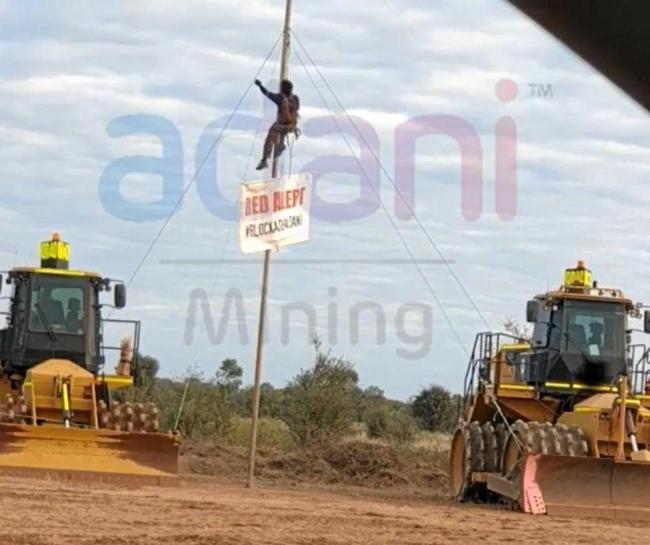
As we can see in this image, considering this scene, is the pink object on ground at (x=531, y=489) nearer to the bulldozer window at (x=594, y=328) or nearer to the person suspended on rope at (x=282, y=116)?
the bulldozer window at (x=594, y=328)

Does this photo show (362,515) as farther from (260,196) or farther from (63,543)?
(63,543)

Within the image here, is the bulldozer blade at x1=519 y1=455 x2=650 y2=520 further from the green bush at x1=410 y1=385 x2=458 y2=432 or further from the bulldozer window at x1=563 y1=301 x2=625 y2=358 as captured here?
the green bush at x1=410 y1=385 x2=458 y2=432

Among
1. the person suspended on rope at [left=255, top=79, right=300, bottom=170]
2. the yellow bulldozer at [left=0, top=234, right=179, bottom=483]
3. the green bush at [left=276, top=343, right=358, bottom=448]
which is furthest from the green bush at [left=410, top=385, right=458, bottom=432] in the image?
the person suspended on rope at [left=255, top=79, right=300, bottom=170]

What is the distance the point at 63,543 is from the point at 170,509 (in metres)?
4.28

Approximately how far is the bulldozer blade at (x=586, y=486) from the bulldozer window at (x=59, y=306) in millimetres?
8788

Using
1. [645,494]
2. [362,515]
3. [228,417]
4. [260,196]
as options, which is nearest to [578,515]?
[645,494]

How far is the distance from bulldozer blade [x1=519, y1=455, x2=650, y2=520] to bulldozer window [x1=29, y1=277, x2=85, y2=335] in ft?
28.8

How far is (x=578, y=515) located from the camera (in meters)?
19.0

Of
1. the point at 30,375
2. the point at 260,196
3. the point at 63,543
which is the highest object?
the point at 260,196

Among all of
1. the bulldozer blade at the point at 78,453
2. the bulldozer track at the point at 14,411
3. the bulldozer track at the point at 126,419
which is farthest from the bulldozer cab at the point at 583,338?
the bulldozer track at the point at 14,411

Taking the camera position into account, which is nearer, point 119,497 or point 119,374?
point 119,497

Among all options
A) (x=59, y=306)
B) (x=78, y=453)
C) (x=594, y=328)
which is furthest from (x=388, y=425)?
(x=78, y=453)

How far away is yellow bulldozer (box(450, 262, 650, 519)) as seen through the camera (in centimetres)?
1908

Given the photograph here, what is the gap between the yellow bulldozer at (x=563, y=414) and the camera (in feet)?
62.6
